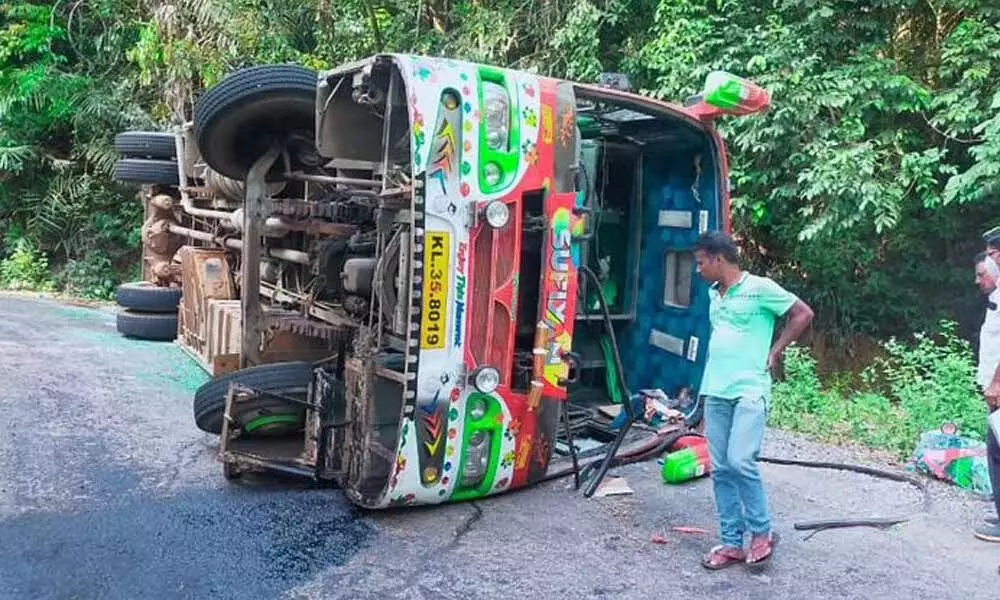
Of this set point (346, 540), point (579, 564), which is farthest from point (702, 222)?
point (346, 540)

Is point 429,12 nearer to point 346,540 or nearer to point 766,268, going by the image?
point 766,268

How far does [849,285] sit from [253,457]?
6960 millimetres

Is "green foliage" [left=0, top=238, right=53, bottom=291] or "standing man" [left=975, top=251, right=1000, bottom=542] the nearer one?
"standing man" [left=975, top=251, right=1000, bottom=542]

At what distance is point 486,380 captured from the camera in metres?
4.34

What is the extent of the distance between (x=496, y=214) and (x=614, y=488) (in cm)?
167

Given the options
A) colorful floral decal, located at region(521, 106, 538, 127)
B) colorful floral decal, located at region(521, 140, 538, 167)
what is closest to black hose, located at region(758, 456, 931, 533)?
colorful floral decal, located at region(521, 140, 538, 167)

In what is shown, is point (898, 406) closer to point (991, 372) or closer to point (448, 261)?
point (991, 372)

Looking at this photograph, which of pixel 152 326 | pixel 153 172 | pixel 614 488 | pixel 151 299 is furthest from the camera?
pixel 153 172

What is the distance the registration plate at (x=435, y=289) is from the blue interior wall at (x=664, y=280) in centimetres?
218

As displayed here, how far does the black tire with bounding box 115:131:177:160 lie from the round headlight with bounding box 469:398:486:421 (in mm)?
6728

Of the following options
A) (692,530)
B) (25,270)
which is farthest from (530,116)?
(25,270)

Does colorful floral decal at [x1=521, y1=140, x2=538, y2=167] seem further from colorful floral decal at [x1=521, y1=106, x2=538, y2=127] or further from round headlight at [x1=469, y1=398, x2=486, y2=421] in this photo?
round headlight at [x1=469, y1=398, x2=486, y2=421]

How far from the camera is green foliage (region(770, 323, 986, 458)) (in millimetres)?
6367

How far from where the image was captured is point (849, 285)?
9531 mm
